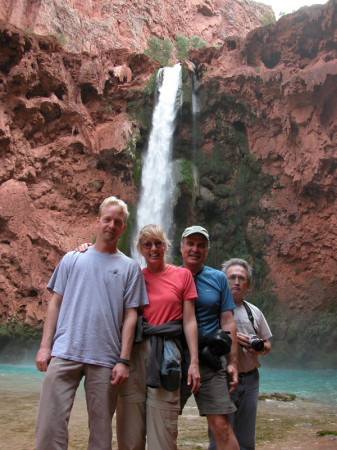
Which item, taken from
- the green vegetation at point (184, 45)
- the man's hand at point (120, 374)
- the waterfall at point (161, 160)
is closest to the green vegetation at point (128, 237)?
the waterfall at point (161, 160)

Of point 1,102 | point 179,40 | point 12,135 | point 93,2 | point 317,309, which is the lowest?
point 317,309

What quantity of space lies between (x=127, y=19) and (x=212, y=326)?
104ft

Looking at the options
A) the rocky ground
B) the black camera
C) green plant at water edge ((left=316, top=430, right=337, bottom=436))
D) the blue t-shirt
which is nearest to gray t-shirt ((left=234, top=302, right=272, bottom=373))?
the black camera

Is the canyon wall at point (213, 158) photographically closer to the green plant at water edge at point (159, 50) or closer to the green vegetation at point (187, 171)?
the green vegetation at point (187, 171)

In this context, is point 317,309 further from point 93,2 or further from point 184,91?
point 93,2

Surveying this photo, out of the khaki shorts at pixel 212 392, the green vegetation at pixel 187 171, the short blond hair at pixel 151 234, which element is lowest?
the khaki shorts at pixel 212 392

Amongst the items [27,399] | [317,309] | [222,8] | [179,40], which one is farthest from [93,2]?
[27,399]

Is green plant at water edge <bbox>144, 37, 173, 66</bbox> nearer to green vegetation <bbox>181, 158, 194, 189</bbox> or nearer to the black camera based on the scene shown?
green vegetation <bbox>181, 158, 194, 189</bbox>

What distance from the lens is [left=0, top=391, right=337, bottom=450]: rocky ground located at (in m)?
3.71

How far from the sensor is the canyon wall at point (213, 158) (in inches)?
573

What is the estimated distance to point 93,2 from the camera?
28531 mm

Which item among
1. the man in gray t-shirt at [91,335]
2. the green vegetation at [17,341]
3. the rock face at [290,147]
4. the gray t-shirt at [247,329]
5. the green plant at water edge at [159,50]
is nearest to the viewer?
the man in gray t-shirt at [91,335]

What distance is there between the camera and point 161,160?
17.1 m

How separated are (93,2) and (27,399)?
30.1 m
